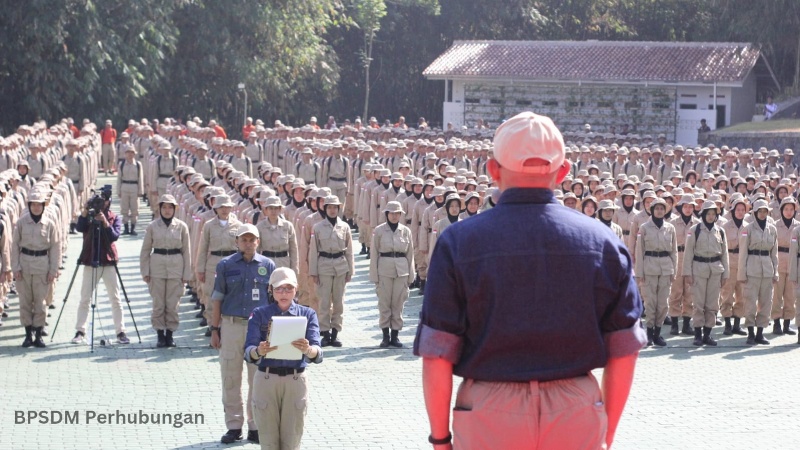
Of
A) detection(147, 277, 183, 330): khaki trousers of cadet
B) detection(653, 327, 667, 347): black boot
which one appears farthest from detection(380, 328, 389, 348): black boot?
detection(653, 327, 667, 347): black boot

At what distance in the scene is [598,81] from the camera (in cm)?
4653

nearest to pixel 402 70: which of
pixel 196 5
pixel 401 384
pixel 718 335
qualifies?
pixel 196 5

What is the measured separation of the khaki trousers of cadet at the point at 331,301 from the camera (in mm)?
15367

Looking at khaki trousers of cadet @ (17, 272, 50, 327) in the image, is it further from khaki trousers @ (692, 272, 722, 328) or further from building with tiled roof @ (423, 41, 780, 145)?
building with tiled roof @ (423, 41, 780, 145)

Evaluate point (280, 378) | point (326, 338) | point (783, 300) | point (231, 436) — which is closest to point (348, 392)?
point (231, 436)

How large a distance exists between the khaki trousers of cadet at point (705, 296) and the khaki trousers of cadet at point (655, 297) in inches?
14.7

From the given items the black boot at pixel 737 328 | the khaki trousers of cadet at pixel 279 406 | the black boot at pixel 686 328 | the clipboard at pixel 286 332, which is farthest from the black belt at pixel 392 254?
the clipboard at pixel 286 332

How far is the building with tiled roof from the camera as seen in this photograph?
4512 cm

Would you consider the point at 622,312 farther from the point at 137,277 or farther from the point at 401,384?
the point at 137,277

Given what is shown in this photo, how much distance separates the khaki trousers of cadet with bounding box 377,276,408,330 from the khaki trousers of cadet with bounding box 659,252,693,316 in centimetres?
366

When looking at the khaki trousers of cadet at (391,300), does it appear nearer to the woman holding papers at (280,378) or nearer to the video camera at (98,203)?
the video camera at (98,203)

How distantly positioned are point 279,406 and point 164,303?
253 inches

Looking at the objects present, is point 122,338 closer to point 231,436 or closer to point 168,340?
point 168,340

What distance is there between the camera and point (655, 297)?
53.0 ft
